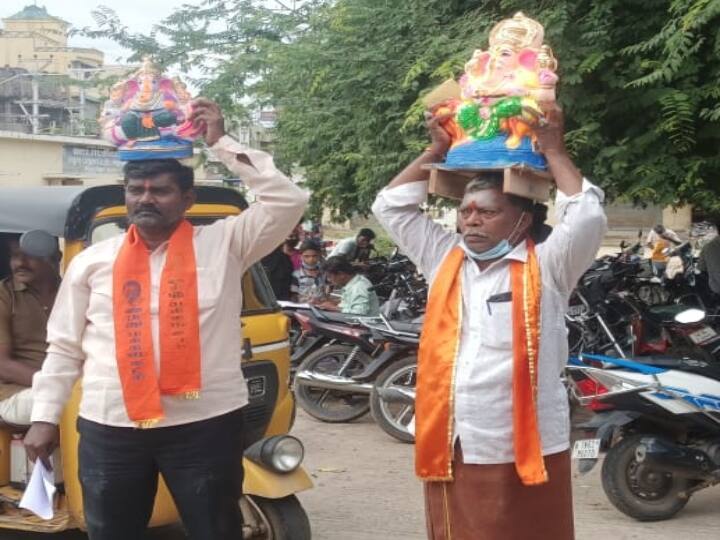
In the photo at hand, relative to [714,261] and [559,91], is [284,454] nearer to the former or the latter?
[559,91]

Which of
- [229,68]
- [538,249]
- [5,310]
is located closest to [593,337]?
[5,310]

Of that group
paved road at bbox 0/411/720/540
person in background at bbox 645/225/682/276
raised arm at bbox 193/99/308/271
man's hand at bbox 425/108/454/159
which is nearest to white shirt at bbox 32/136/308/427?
raised arm at bbox 193/99/308/271

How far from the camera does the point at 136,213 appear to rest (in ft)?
10.3

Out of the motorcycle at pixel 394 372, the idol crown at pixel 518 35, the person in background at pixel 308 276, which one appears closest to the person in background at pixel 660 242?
the person in background at pixel 308 276

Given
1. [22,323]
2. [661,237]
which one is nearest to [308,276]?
[22,323]

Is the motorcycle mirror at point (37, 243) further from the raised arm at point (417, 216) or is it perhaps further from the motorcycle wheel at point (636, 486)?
the motorcycle wheel at point (636, 486)

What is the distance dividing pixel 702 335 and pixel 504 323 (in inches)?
205

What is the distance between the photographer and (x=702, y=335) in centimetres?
751

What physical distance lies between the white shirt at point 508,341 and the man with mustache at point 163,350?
2.26 ft

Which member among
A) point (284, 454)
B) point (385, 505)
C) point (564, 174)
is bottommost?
point (385, 505)

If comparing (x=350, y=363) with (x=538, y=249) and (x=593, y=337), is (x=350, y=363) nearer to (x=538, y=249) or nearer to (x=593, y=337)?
(x=593, y=337)

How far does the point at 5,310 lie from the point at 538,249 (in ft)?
9.29

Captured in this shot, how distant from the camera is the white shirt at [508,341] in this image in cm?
279

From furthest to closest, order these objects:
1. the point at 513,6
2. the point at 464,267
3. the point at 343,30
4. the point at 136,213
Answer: the point at 343,30, the point at 513,6, the point at 136,213, the point at 464,267
